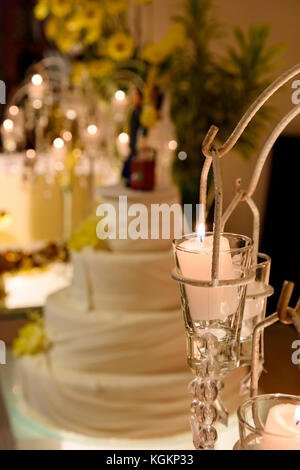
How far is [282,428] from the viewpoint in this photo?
0.71 meters

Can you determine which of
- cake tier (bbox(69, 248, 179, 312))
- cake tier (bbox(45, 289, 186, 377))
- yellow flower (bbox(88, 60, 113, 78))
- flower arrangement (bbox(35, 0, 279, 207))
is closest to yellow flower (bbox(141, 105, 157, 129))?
flower arrangement (bbox(35, 0, 279, 207))

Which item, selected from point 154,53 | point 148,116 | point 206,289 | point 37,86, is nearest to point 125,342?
point 148,116

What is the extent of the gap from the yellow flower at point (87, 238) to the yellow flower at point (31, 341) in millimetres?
428

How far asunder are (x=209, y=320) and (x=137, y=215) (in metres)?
2.11

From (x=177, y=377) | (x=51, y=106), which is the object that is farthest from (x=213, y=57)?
(x=177, y=377)

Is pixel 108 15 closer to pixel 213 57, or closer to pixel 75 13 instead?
pixel 75 13

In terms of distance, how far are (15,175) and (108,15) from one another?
1.68 metres

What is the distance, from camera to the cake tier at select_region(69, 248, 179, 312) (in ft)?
9.25

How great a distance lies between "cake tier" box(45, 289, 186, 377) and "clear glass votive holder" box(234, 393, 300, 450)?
6.75ft

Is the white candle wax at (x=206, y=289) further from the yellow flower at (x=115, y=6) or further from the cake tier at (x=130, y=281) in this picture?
the yellow flower at (x=115, y=6)

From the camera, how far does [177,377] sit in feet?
9.16

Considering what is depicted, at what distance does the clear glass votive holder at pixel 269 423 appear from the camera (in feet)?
2.16

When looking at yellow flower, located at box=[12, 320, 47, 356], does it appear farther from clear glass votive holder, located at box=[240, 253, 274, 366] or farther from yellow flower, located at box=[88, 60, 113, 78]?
clear glass votive holder, located at box=[240, 253, 274, 366]

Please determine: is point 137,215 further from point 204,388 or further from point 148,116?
point 204,388
